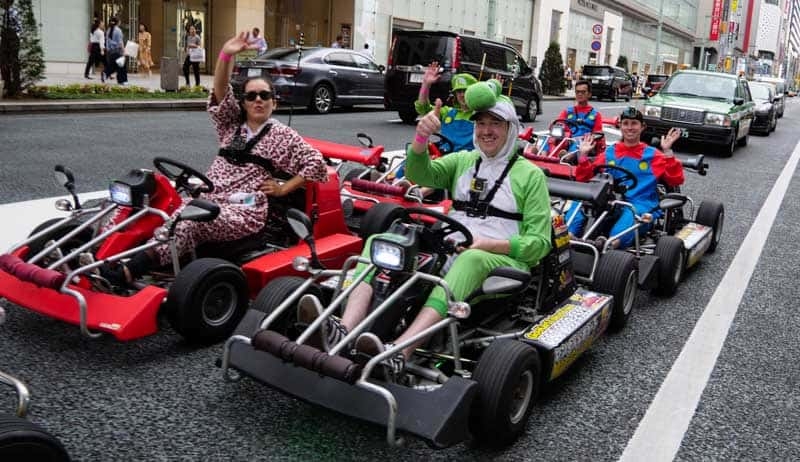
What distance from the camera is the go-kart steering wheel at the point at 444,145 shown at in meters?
7.43

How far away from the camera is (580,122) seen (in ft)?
30.5

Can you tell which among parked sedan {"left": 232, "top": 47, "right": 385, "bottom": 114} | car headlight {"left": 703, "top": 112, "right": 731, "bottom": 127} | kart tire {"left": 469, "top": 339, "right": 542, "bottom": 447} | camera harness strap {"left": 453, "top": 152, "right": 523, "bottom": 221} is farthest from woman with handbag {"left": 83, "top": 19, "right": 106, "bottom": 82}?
kart tire {"left": 469, "top": 339, "right": 542, "bottom": 447}

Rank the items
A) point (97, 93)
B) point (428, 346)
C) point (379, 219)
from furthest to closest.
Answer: point (97, 93), point (379, 219), point (428, 346)

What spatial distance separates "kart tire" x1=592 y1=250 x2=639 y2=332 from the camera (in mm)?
4621

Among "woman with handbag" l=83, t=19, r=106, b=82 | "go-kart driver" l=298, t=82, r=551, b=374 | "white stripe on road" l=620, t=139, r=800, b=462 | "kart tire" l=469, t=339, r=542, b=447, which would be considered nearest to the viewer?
"kart tire" l=469, t=339, r=542, b=447

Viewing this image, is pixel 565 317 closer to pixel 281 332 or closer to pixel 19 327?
pixel 281 332

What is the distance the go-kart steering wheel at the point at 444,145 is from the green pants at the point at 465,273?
399 cm

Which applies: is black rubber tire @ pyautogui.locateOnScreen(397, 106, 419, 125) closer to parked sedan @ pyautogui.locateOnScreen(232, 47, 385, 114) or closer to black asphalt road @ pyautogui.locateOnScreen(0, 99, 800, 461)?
parked sedan @ pyautogui.locateOnScreen(232, 47, 385, 114)

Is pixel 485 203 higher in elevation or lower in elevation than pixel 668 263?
higher

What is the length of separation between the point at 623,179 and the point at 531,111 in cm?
1309

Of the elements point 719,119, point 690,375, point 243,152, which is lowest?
point 690,375

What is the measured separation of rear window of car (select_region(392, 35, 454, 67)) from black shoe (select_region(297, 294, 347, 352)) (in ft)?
42.8

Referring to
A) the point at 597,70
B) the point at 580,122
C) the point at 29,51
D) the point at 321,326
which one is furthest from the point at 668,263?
the point at 597,70

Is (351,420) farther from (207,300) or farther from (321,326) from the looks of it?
(207,300)
